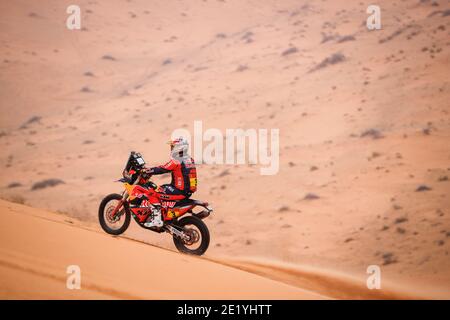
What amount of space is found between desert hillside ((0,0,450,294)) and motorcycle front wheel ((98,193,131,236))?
6379 millimetres

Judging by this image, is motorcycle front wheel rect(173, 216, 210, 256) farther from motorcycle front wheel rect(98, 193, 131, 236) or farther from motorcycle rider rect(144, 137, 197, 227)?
motorcycle front wheel rect(98, 193, 131, 236)

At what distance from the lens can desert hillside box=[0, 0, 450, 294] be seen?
67.9 feet

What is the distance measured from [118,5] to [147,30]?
19.9 ft

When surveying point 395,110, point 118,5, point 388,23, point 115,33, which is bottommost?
point 395,110

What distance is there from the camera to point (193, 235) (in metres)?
10.7

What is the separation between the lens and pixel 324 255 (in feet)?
62.1

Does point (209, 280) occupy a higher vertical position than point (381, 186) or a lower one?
lower

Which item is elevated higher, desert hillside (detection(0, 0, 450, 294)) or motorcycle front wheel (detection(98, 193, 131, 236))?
desert hillside (detection(0, 0, 450, 294))

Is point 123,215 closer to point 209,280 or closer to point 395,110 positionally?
point 209,280

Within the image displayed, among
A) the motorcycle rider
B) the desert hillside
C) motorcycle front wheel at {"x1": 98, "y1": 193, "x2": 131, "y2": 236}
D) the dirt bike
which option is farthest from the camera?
the desert hillside

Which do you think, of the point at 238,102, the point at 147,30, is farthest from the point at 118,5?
the point at 238,102

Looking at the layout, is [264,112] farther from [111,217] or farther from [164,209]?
[164,209]

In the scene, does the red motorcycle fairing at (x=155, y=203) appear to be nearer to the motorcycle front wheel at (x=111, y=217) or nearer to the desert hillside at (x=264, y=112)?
the motorcycle front wheel at (x=111, y=217)

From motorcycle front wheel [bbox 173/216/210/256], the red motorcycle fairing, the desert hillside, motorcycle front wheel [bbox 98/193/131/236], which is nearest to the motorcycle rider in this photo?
the red motorcycle fairing
